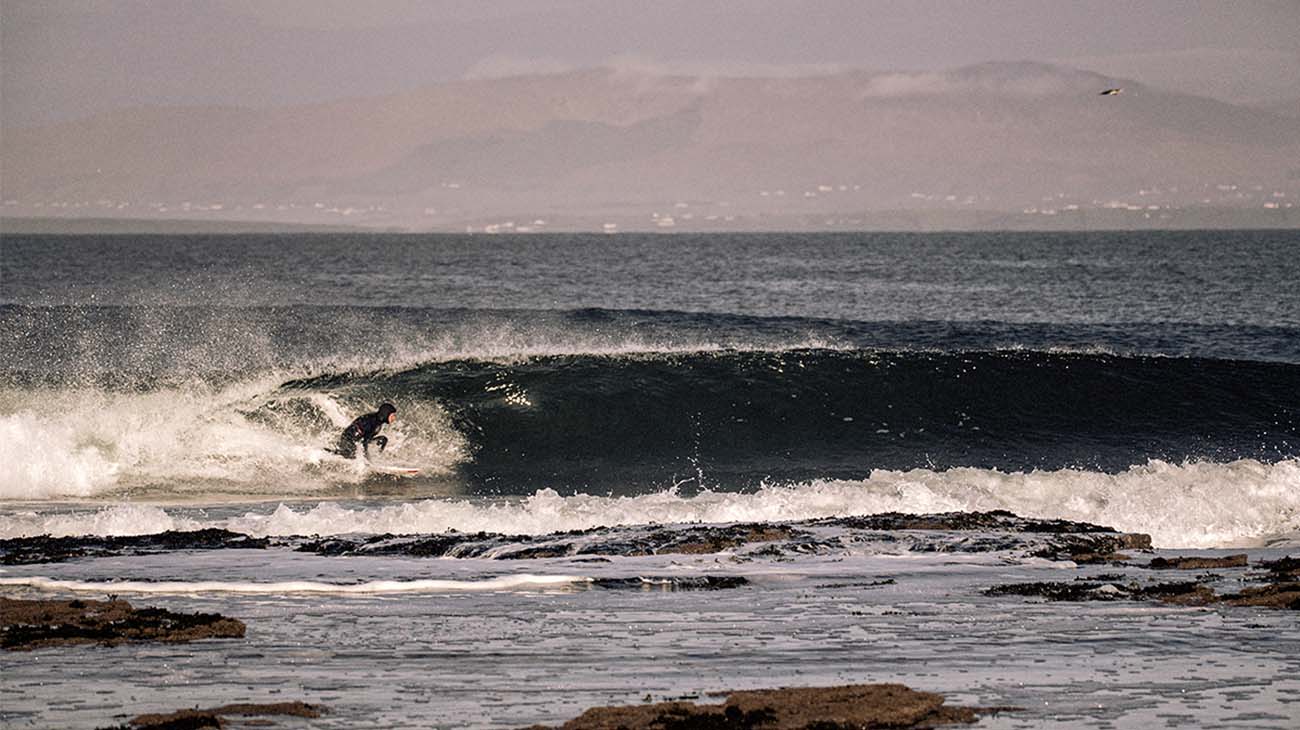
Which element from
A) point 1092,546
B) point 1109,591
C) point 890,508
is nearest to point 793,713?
point 1109,591

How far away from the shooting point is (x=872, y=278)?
88.7 metres

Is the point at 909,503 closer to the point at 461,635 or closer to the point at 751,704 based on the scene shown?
the point at 461,635

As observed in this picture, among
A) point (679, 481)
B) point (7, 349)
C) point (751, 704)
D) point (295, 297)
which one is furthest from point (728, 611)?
point (295, 297)

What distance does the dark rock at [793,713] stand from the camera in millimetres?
8078

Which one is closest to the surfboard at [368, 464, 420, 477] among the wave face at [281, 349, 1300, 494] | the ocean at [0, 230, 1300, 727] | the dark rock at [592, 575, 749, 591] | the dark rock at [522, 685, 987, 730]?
the ocean at [0, 230, 1300, 727]

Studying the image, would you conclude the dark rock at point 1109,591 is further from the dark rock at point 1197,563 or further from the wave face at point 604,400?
the wave face at point 604,400

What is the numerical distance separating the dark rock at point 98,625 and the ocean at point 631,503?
0.31 meters

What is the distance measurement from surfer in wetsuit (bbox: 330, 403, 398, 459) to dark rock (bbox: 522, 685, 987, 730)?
1528 centimetres

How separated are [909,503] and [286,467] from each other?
10374 millimetres

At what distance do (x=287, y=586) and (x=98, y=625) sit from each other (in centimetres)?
213

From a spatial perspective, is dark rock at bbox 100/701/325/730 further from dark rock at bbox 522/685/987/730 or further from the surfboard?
the surfboard

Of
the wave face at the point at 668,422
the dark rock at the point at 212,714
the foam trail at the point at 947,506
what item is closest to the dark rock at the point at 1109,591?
the foam trail at the point at 947,506

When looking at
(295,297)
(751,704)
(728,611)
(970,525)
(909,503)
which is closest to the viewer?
(751,704)

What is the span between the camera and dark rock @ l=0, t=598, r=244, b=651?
1039cm
